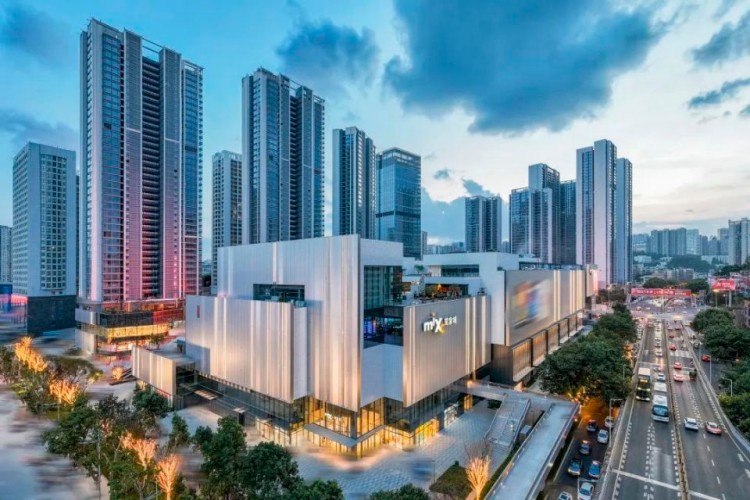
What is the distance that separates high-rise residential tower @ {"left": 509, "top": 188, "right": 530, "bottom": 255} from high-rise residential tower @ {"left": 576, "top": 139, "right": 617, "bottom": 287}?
20892mm

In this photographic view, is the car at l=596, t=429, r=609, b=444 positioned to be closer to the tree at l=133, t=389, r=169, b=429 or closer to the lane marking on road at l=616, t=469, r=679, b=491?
the lane marking on road at l=616, t=469, r=679, b=491

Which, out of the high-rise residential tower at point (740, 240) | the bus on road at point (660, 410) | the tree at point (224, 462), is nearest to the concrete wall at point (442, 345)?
the tree at point (224, 462)

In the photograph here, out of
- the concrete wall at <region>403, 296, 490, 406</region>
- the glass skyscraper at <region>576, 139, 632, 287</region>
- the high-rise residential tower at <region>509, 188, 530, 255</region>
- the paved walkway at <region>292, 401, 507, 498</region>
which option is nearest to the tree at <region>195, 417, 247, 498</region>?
the paved walkway at <region>292, 401, 507, 498</region>

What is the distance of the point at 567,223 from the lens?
167 m

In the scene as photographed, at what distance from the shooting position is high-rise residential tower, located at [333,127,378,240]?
5020 inches

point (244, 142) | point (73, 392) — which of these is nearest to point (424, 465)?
point (73, 392)

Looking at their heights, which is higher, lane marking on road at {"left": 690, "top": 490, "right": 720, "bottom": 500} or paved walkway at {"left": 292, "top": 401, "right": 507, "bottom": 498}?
lane marking on road at {"left": 690, "top": 490, "right": 720, "bottom": 500}

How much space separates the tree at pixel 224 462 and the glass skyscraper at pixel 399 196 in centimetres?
11709

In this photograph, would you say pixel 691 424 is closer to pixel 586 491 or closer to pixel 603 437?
pixel 603 437

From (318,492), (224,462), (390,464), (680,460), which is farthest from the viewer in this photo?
(390,464)

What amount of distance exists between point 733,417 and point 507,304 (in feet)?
75.5

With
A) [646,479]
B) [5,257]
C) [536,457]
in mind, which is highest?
[5,257]

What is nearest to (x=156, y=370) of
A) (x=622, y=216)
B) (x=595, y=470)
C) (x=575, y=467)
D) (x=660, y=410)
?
(x=575, y=467)

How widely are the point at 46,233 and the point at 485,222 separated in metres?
154
